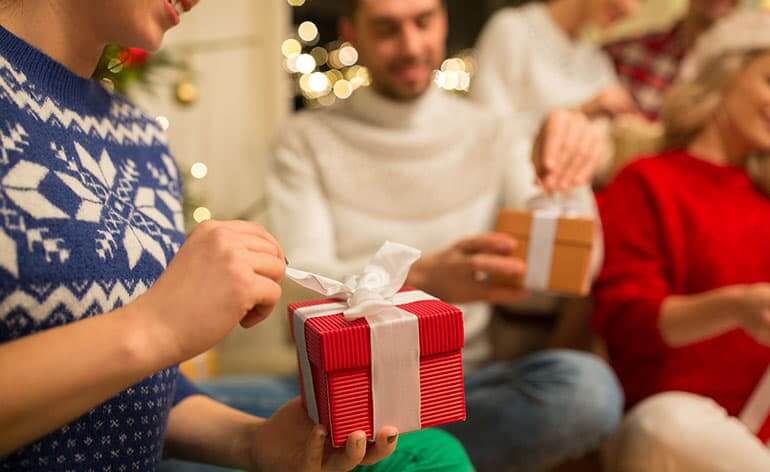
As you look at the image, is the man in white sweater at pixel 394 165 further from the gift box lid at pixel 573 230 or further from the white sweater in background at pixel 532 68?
the white sweater in background at pixel 532 68

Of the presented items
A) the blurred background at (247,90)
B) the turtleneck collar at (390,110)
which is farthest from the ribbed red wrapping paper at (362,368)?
the blurred background at (247,90)

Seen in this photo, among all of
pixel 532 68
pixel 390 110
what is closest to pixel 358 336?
pixel 390 110

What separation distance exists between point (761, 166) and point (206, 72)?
1930mm

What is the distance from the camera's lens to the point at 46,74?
2.21ft

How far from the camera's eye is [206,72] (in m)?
2.56

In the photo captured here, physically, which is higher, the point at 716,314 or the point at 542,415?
the point at 716,314

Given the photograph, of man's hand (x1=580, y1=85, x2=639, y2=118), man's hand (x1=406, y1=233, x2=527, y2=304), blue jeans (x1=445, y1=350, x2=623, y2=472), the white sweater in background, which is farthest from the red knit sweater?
the white sweater in background

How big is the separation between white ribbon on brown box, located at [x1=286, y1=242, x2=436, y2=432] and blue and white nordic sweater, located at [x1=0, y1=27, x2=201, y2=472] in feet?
0.53

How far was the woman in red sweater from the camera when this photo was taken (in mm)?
1063

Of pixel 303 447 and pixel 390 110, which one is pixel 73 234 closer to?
pixel 303 447

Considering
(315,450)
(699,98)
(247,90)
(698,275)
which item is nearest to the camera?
(315,450)

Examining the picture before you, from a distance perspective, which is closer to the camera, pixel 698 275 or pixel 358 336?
pixel 358 336

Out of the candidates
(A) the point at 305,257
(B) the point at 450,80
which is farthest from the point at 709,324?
(B) the point at 450,80

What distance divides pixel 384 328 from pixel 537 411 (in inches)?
21.7
